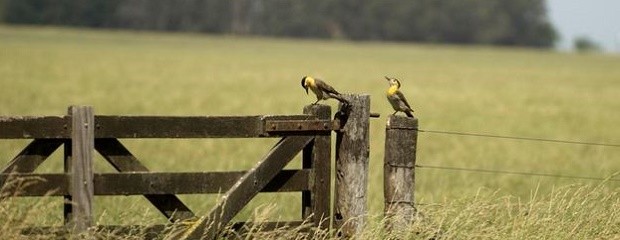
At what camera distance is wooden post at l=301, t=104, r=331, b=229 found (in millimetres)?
7832

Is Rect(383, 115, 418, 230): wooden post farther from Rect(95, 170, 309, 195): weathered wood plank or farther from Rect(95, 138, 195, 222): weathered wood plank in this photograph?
Rect(95, 138, 195, 222): weathered wood plank

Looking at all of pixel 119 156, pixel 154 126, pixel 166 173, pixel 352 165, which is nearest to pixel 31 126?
pixel 119 156

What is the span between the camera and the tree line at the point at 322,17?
15700 cm

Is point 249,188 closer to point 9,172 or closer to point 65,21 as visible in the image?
point 9,172

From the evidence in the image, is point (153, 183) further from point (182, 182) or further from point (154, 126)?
point (154, 126)

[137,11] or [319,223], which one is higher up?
[137,11]

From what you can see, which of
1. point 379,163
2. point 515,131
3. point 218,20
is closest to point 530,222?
point 379,163

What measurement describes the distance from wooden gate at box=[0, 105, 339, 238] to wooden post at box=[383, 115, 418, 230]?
35cm

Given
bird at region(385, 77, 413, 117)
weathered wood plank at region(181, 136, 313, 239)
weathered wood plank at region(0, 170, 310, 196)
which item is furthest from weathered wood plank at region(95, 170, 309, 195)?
bird at region(385, 77, 413, 117)

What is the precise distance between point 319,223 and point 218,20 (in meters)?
165

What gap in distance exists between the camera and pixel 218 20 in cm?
17138

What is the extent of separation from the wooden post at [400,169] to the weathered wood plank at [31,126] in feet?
6.24

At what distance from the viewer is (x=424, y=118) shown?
3350 cm

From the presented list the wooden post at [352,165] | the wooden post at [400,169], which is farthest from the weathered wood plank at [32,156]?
the wooden post at [400,169]
